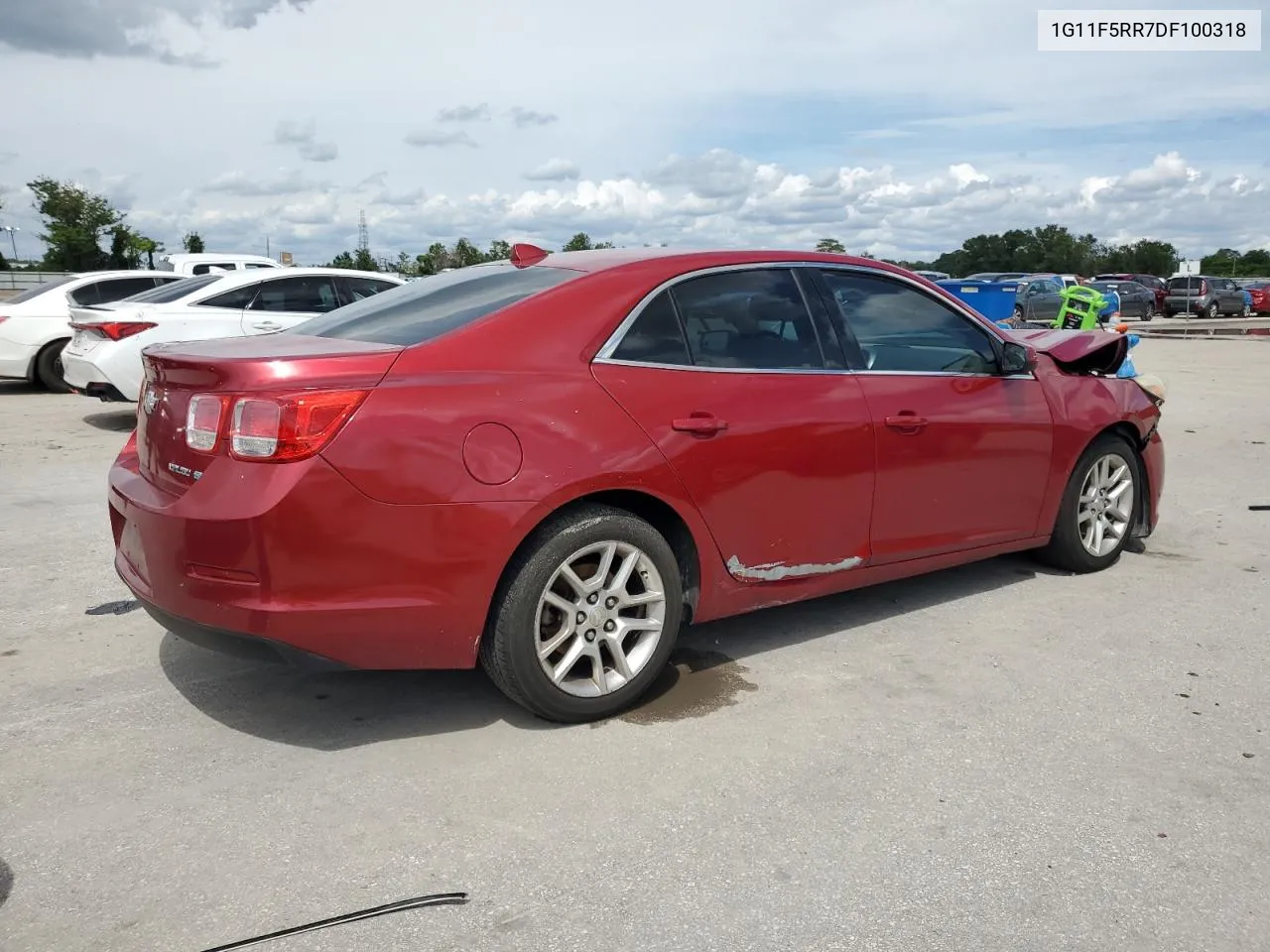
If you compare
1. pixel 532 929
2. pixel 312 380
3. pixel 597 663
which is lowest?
pixel 532 929

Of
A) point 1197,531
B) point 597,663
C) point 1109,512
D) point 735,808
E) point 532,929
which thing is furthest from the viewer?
point 1197,531

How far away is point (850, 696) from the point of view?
3.96m

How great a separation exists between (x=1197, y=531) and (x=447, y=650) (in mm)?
4973

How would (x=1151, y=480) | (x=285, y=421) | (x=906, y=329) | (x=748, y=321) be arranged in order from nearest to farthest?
(x=285, y=421) < (x=748, y=321) < (x=906, y=329) < (x=1151, y=480)

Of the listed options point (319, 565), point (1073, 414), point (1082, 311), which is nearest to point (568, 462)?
point (319, 565)

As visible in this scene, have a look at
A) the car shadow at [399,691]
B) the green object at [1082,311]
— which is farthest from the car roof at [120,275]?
the green object at [1082,311]

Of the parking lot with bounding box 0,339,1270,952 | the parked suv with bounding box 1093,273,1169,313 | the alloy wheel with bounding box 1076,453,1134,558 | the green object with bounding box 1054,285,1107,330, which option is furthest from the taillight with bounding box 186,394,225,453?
the parked suv with bounding box 1093,273,1169,313

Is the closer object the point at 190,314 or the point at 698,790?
the point at 698,790

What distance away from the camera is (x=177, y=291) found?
34.6 feet

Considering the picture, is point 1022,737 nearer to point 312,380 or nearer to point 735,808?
point 735,808

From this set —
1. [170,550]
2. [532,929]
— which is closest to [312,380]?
[170,550]

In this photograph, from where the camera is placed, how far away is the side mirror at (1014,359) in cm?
490

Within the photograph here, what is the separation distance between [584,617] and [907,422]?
1.64 metres

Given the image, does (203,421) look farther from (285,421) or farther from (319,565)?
(319,565)
